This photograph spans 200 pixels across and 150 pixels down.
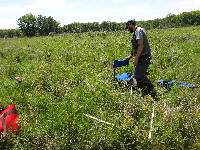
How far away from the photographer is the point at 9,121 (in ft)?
23.0

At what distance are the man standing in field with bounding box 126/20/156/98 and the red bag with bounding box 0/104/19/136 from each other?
3.56m

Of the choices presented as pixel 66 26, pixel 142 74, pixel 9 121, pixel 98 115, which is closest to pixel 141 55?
pixel 142 74

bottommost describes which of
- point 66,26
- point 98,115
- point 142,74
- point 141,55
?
point 66,26

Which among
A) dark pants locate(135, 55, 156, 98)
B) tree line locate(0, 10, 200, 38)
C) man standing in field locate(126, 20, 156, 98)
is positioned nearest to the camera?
man standing in field locate(126, 20, 156, 98)

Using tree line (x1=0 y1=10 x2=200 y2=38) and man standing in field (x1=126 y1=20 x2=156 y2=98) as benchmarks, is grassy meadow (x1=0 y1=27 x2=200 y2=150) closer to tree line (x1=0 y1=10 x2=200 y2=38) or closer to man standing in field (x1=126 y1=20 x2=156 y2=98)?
man standing in field (x1=126 y1=20 x2=156 y2=98)

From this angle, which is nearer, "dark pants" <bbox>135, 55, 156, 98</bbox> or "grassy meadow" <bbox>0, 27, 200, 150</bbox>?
"grassy meadow" <bbox>0, 27, 200, 150</bbox>

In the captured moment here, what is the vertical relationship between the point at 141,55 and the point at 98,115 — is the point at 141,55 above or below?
above

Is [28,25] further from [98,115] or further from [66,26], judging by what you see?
[98,115]

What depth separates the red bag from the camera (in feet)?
22.2

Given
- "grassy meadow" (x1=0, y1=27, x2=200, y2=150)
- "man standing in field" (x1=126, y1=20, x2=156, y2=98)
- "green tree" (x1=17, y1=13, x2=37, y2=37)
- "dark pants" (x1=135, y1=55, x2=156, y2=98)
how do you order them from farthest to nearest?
"green tree" (x1=17, y1=13, x2=37, y2=37) → "dark pants" (x1=135, y1=55, x2=156, y2=98) → "man standing in field" (x1=126, y1=20, x2=156, y2=98) → "grassy meadow" (x1=0, y1=27, x2=200, y2=150)

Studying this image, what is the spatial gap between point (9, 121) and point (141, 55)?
4048 mm

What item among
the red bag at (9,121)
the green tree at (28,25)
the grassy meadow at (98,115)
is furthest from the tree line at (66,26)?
the red bag at (9,121)

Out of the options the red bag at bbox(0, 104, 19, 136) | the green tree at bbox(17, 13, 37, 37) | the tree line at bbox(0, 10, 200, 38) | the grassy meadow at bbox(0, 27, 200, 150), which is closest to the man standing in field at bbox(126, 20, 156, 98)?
the grassy meadow at bbox(0, 27, 200, 150)

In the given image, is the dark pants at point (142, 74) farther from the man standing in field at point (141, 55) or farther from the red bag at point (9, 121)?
the red bag at point (9, 121)
